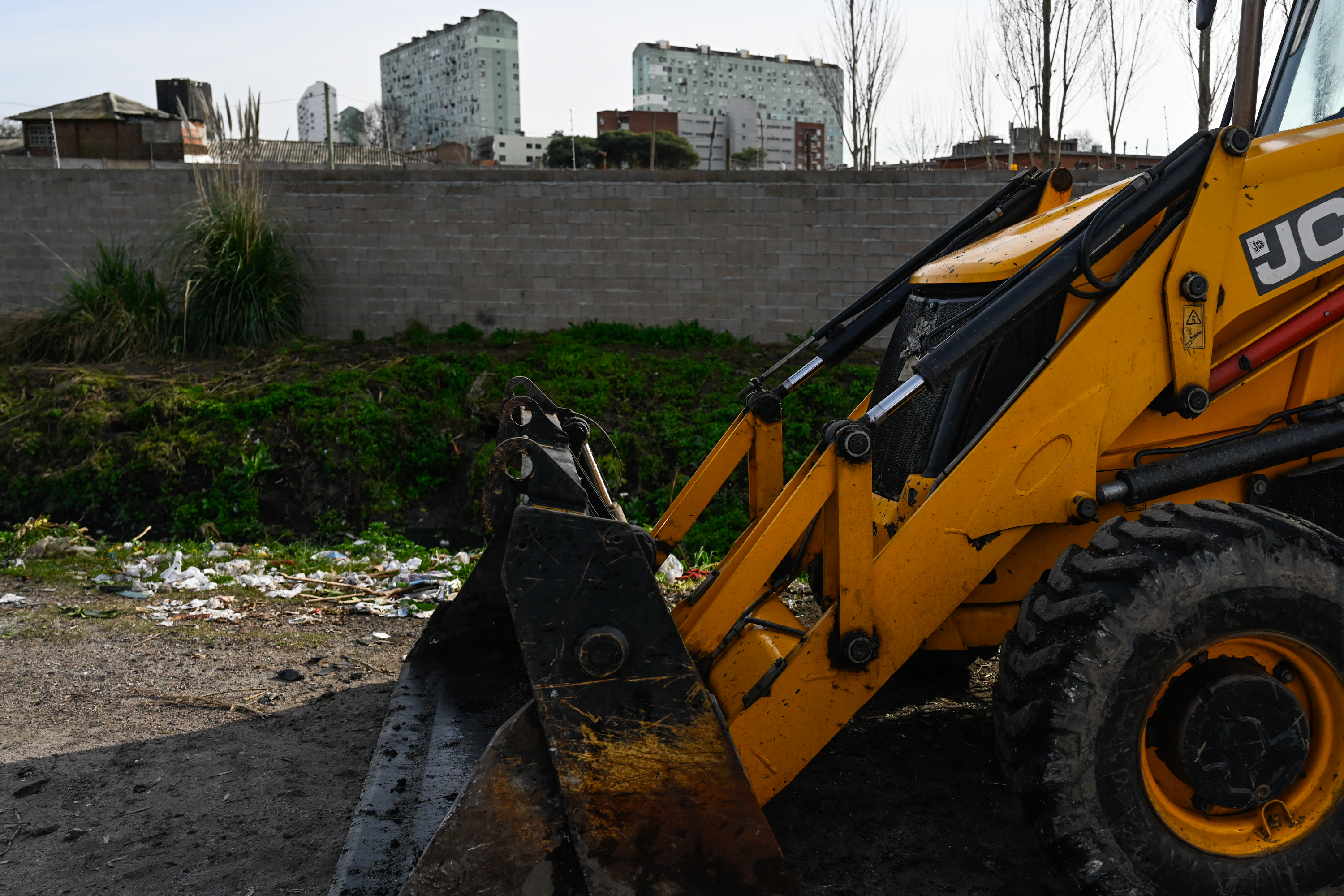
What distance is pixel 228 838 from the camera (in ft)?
11.5

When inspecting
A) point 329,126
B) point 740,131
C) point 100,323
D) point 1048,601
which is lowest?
point 1048,601

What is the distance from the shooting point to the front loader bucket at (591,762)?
245cm

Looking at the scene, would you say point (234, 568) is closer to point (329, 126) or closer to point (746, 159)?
point (329, 126)

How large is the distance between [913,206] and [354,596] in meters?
7.86

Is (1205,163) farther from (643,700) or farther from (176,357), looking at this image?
(176,357)

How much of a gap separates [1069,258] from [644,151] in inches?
1793

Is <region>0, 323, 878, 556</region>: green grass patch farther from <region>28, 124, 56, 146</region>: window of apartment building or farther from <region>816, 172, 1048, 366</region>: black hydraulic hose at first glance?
<region>28, 124, 56, 146</region>: window of apartment building

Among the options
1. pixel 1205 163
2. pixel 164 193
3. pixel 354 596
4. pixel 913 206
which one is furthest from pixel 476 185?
pixel 1205 163

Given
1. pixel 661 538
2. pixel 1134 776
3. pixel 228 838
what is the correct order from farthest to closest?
pixel 661 538
pixel 228 838
pixel 1134 776

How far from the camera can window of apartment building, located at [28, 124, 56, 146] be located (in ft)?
135

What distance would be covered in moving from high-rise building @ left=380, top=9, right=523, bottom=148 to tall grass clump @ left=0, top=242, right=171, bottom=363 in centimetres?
10256

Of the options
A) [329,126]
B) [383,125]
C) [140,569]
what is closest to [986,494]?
[140,569]

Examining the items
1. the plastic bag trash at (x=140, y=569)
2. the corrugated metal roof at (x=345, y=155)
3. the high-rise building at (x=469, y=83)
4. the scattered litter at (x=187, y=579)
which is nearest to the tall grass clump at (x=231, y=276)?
the plastic bag trash at (x=140, y=569)

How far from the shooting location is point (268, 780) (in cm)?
395
